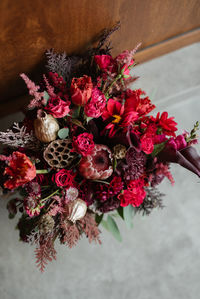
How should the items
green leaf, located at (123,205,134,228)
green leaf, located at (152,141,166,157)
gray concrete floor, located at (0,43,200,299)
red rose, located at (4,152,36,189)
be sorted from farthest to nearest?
gray concrete floor, located at (0,43,200,299) < green leaf, located at (123,205,134,228) < green leaf, located at (152,141,166,157) < red rose, located at (4,152,36,189)

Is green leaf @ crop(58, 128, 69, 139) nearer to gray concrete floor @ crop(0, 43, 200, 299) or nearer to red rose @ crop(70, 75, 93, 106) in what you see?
red rose @ crop(70, 75, 93, 106)

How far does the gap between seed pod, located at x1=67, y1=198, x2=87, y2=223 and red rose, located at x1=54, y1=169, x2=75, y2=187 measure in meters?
0.05

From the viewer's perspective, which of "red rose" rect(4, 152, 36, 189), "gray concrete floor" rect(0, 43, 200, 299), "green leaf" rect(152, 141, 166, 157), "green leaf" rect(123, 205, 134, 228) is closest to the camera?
"red rose" rect(4, 152, 36, 189)

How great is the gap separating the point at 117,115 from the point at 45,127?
0.59 ft

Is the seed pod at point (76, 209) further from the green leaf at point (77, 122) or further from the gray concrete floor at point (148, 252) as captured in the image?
the gray concrete floor at point (148, 252)

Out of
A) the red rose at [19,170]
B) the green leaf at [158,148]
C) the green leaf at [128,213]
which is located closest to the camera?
the red rose at [19,170]

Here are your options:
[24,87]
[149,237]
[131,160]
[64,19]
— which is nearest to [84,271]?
[149,237]

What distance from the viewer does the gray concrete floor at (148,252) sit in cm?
104

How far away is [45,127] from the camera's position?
2.25ft

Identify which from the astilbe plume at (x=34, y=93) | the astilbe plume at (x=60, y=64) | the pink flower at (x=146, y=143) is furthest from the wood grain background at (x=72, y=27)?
the pink flower at (x=146, y=143)

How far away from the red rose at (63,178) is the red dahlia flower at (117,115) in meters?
0.14

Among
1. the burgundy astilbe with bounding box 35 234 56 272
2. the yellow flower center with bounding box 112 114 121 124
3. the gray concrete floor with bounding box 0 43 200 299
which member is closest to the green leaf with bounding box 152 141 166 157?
the yellow flower center with bounding box 112 114 121 124

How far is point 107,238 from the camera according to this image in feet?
3.63

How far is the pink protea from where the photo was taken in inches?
27.5
